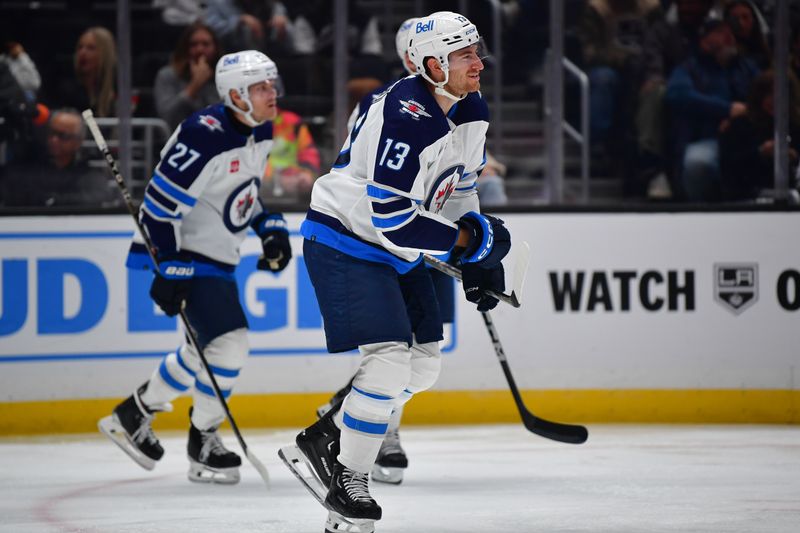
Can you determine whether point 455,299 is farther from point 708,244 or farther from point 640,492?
point 640,492

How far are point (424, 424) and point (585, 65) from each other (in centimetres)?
164

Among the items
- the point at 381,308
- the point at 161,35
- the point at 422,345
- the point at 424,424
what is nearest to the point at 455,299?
the point at 424,424

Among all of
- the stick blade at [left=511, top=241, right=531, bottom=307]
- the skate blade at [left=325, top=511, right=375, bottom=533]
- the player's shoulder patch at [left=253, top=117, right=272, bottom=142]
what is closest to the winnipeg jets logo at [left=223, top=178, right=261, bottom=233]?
the player's shoulder patch at [left=253, top=117, right=272, bottom=142]

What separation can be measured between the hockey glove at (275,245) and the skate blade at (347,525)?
1321mm

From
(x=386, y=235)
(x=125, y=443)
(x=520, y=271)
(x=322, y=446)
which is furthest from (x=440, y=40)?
(x=125, y=443)

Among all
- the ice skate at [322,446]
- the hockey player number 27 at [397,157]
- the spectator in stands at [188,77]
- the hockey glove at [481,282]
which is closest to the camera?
the hockey player number 27 at [397,157]

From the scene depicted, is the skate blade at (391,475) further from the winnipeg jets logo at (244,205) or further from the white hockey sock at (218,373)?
the winnipeg jets logo at (244,205)

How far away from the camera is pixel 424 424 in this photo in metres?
5.38

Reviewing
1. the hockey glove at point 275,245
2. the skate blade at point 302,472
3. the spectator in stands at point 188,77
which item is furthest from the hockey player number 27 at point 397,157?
the spectator in stands at point 188,77

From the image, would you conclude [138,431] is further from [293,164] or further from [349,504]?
[293,164]

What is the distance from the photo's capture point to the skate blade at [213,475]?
4.10 meters

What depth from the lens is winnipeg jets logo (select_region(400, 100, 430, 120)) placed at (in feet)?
9.71

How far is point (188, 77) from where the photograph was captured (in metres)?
5.50

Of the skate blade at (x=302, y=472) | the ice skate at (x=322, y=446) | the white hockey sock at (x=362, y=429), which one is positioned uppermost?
the white hockey sock at (x=362, y=429)
